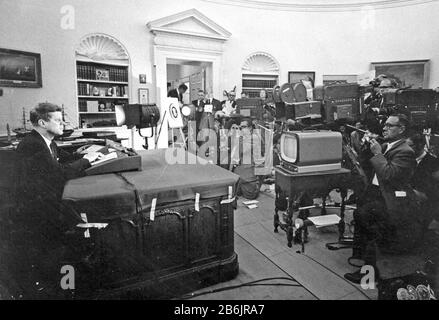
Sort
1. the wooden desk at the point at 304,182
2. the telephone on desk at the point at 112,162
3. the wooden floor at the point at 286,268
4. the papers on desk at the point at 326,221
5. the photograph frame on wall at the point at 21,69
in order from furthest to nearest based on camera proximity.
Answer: the photograph frame on wall at the point at 21,69 < the papers on desk at the point at 326,221 < the wooden desk at the point at 304,182 < the wooden floor at the point at 286,268 < the telephone on desk at the point at 112,162

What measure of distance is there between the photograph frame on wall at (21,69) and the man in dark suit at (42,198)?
146 inches

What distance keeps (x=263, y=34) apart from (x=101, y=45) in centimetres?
379

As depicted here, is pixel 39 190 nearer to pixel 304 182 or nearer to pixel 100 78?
pixel 304 182

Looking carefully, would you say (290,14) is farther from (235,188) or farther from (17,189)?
(17,189)

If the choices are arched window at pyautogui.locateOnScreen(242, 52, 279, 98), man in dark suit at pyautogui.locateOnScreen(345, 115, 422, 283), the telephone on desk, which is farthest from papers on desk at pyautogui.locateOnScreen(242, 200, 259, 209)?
arched window at pyautogui.locateOnScreen(242, 52, 279, 98)

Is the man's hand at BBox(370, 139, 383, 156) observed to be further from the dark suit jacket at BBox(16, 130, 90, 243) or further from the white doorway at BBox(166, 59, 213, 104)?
the white doorway at BBox(166, 59, 213, 104)

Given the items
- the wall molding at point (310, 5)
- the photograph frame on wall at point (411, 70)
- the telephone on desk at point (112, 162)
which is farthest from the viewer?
the wall molding at point (310, 5)

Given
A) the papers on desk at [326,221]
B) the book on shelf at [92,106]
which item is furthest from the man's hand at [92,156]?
the book on shelf at [92,106]

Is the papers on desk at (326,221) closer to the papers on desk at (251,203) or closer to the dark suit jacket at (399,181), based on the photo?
the dark suit jacket at (399,181)

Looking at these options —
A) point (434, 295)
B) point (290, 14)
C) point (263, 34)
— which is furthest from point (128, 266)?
point (290, 14)

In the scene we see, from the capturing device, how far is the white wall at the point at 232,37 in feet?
16.1

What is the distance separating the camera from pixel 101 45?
5781 millimetres

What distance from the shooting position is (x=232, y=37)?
7098 millimetres

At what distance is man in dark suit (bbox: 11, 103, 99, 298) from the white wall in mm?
3812
